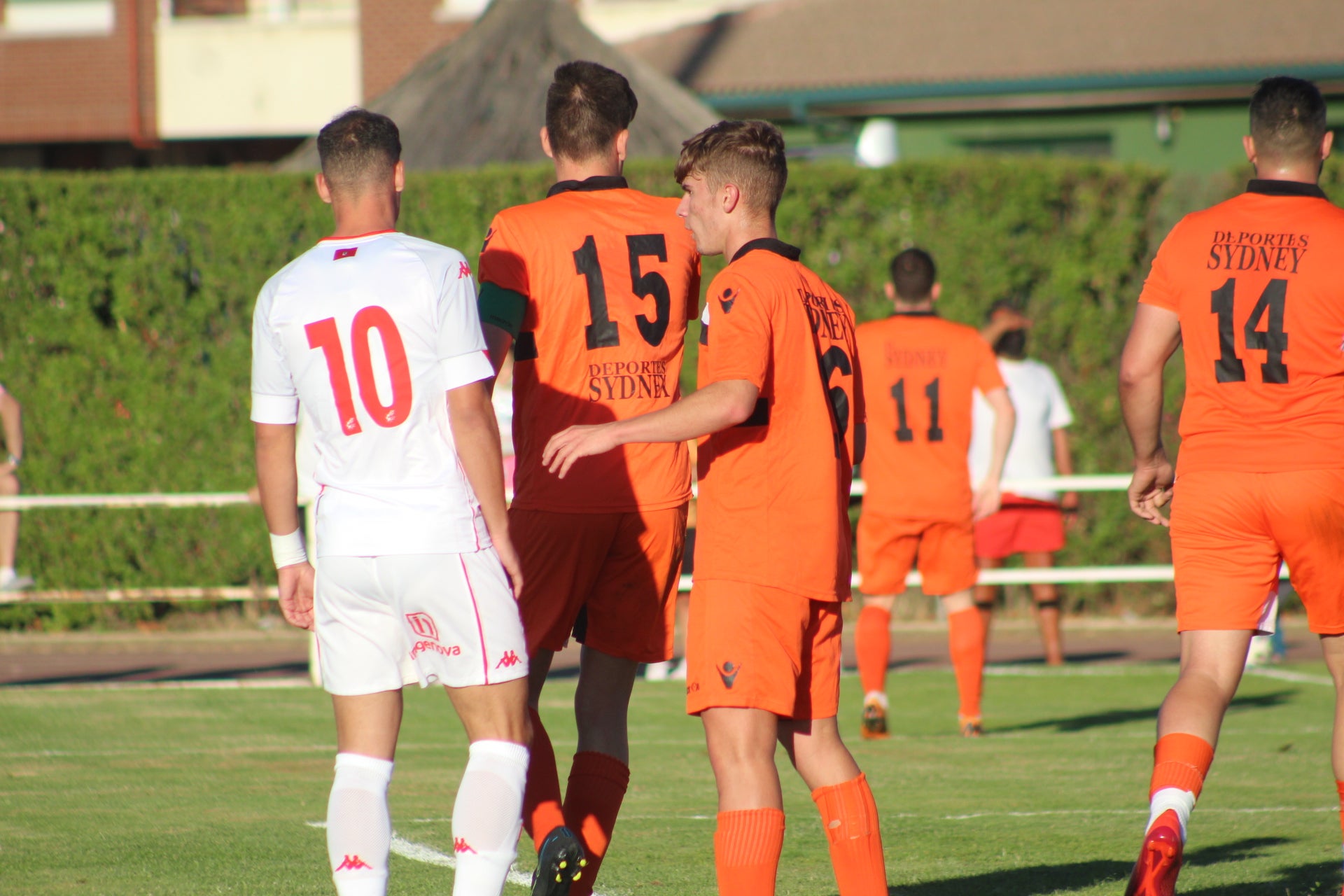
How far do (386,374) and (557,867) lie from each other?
4.73ft

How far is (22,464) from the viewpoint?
13.7 metres

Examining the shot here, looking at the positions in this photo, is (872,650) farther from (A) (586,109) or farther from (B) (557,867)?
(A) (586,109)

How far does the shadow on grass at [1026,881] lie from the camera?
5125mm

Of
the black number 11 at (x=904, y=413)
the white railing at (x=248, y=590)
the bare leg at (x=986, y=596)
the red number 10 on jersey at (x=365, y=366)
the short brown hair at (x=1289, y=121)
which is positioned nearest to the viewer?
Result: the red number 10 on jersey at (x=365, y=366)

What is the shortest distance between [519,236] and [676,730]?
4.67 m

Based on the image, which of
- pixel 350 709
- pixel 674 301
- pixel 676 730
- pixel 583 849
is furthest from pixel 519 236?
pixel 676 730

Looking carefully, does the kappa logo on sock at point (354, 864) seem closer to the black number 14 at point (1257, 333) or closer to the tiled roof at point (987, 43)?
the black number 14 at point (1257, 333)

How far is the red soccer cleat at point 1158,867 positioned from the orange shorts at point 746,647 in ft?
3.33

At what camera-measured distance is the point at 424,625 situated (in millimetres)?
4066

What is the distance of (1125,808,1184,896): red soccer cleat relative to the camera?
4.15m

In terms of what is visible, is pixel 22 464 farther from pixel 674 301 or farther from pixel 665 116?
pixel 674 301

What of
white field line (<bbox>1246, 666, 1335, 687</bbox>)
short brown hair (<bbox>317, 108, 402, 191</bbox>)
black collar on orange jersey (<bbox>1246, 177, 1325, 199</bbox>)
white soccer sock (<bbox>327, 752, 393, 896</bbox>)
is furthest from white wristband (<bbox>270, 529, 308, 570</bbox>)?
white field line (<bbox>1246, 666, 1335, 687</bbox>)

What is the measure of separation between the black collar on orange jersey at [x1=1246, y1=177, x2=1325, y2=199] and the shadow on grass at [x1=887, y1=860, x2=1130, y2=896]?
2.29 meters

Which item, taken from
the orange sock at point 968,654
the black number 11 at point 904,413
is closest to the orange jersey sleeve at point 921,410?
the black number 11 at point 904,413
